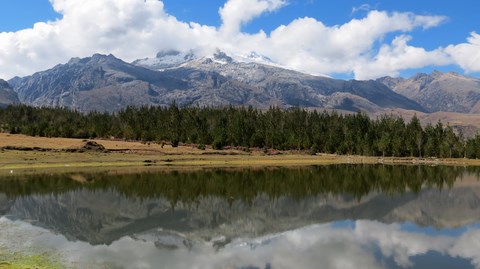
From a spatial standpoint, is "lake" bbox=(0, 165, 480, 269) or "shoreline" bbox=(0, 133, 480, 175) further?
"shoreline" bbox=(0, 133, 480, 175)

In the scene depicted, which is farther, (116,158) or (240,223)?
(116,158)

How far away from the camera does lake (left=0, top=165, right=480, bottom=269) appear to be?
3400 cm

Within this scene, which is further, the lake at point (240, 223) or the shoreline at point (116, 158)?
the shoreline at point (116, 158)

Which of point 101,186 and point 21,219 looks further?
point 101,186

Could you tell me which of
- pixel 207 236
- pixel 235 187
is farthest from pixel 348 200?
pixel 207 236

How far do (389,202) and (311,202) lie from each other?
11398mm

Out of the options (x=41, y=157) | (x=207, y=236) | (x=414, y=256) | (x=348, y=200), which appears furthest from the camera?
(x=41, y=157)

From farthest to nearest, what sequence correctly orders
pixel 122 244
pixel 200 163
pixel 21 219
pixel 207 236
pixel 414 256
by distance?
pixel 200 163
pixel 21 219
pixel 207 236
pixel 122 244
pixel 414 256

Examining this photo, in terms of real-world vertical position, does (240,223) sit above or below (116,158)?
below

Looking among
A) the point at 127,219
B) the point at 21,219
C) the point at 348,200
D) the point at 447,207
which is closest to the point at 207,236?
the point at 127,219

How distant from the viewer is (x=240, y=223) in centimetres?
4853

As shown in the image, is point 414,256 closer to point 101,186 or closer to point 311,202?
point 311,202

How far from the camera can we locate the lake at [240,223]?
34.0m

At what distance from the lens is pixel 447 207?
198 ft
